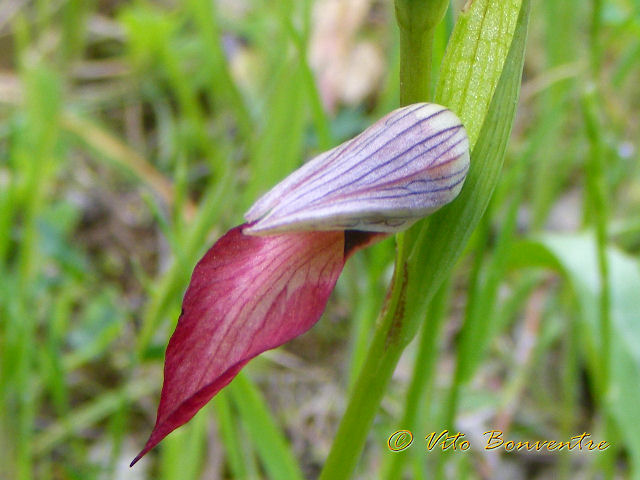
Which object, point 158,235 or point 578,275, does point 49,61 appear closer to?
point 158,235

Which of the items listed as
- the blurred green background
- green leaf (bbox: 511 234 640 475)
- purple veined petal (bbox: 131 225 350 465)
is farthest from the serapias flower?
green leaf (bbox: 511 234 640 475)

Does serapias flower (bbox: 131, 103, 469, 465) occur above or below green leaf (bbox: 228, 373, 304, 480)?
above

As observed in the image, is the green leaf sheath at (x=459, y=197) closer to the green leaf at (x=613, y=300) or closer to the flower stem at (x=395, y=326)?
the flower stem at (x=395, y=326)

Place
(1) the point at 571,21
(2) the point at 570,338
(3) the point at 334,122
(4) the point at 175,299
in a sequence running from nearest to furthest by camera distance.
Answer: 1. (4) the point at 175,299
2. (2) the point at 570,338
3. (1) the point at 571,21
4. (3) the point at 334,122

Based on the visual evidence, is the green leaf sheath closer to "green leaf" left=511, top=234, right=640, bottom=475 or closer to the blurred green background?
the blurred green background

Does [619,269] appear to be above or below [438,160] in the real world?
below

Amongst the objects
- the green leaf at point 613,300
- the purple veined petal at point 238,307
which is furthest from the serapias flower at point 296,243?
the green leaf at point 613,300

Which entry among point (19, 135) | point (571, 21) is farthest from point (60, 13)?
point (571, 21)

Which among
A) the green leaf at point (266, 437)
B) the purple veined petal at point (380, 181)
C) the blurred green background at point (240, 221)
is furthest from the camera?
the blurred green background at point (240, 221)
